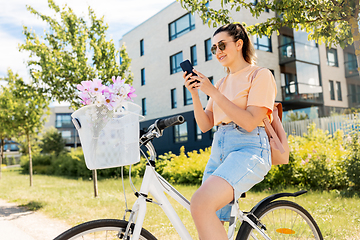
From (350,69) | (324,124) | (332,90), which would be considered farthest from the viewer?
(350,69)

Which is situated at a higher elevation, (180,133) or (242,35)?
(242,35)

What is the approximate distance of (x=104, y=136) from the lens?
166 cm

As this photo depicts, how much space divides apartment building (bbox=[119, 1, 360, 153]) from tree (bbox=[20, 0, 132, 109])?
1118 centimetres

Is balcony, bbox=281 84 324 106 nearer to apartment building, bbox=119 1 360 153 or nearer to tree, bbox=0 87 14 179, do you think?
apartment building, bbox=119 1 360 153

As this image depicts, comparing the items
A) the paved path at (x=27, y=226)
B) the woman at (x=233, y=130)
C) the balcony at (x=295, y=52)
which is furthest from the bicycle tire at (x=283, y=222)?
the balcony at (x=295, y=52)

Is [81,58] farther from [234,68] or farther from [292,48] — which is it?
[292,48]

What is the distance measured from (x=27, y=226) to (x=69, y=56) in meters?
4.51

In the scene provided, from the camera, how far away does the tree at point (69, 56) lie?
25.5ft

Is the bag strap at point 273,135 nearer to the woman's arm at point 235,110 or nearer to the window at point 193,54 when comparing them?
the woman's arm at point 235,110

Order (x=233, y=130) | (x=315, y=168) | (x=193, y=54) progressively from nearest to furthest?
(x=233, y=130), (x=315, y=168), (x=193, y=54)

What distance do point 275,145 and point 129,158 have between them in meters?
1.02

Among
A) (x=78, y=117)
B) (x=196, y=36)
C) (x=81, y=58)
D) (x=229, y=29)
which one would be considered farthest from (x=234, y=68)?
(x=196, y=36)

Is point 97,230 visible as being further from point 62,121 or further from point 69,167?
point 62,121

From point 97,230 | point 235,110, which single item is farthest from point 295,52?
point 97,230
